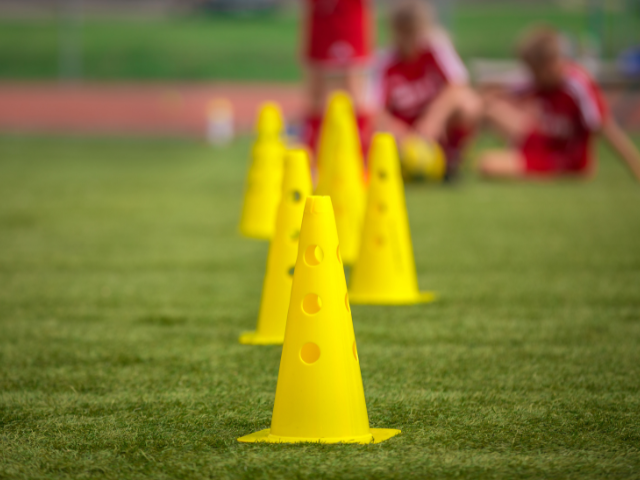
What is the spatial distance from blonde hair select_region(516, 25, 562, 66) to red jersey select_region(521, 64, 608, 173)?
13.9 inches

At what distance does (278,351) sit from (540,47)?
5769 millimetres

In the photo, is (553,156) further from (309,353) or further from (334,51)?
(309,353)

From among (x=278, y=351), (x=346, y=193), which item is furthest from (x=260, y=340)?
(x=346, y=193)

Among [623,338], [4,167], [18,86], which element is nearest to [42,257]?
[623,338]

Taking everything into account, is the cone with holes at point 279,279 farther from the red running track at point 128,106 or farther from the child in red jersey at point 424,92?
the red running track at point 128,106

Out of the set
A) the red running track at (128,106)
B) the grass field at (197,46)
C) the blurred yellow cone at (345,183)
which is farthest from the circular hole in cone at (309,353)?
the grass field at (197,46)

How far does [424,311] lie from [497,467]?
1.83m

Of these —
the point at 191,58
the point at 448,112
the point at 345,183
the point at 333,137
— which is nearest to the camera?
the point at 345,183

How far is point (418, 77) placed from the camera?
8711mm

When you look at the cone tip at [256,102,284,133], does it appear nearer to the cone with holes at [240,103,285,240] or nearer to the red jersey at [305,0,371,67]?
the cone with holes at [240,103,285,240]

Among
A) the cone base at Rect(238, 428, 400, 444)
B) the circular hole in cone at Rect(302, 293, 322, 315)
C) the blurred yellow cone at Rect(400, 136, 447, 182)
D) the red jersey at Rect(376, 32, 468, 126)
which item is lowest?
the cone base at Rect(238, 428, 400, 444)

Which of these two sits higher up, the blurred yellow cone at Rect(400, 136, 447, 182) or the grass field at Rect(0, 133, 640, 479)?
the blurred yellow cone at Rect(400, 136, 447, 182)

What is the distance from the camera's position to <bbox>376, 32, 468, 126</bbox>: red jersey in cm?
863

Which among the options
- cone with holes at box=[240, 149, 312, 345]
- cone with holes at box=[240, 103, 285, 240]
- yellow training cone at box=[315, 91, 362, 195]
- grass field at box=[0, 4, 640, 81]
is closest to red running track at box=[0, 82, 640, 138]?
grass field at box=[0, 4, 640, 81]
